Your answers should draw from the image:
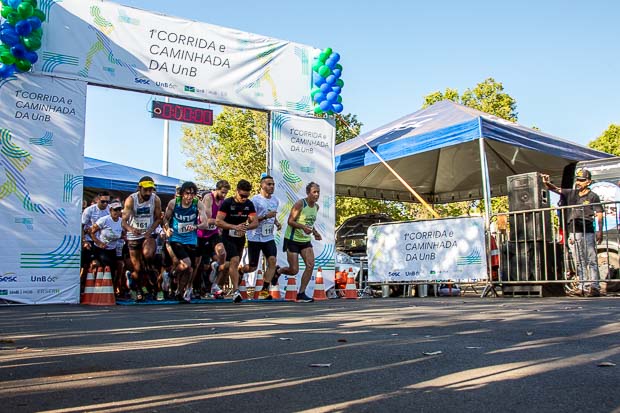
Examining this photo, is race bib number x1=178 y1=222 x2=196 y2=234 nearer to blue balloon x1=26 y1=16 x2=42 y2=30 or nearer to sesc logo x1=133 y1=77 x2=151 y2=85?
sesc logo x1=133 y1=77 x2=151 y2=85

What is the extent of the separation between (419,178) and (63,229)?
441 inches

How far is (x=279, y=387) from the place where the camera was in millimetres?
3064

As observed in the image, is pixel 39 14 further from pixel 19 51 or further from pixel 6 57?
pixel 6 57

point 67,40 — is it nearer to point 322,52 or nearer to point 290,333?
point 322,52

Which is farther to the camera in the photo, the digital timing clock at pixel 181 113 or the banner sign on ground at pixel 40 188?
the digital timing clock at pixel 181 113

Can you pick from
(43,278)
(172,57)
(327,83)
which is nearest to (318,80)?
(327,83)

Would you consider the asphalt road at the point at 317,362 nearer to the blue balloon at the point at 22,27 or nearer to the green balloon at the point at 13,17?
the blue balloon at the point at 22,27

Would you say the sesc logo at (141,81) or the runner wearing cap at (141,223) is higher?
the sesc logo at (141,81)

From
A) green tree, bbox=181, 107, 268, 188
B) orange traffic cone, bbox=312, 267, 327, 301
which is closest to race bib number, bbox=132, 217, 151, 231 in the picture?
orange traffic cone, bbox=312, 267, 327, 301

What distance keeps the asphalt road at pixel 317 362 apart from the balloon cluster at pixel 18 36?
5.94m

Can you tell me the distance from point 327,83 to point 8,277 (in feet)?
23.7

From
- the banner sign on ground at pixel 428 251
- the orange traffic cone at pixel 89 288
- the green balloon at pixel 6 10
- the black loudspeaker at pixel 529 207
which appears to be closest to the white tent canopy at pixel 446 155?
the black loudspeaker at pixel 529 207

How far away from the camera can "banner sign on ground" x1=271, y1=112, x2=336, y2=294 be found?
43.8ft

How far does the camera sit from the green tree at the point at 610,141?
1601 inches
